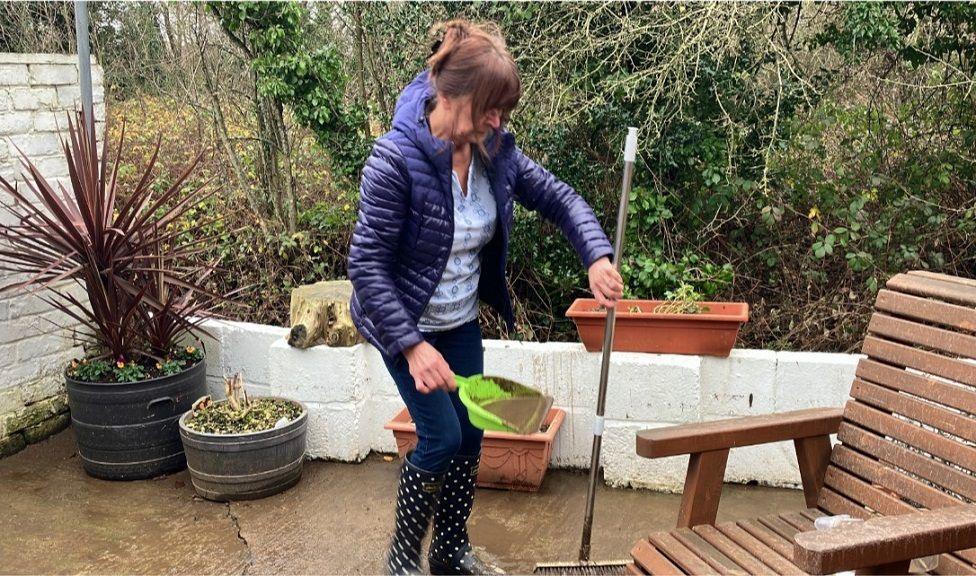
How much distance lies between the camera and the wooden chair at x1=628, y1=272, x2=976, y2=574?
8.03 ft

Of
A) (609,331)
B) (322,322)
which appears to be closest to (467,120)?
(609,331)

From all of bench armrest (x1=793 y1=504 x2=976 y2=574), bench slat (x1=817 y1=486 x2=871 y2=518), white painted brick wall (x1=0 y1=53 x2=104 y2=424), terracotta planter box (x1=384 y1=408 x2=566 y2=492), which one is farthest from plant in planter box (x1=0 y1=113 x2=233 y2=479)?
bench armrest (x1=793 y1=504 x2=976 y2=574)

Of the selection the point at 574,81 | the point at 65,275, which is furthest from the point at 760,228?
the point at 65,275

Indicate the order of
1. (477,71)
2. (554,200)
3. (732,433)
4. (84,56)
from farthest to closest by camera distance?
(84,56) < (554,200) < (732,433) < (477,71)

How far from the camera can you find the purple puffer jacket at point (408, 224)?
2461 mm

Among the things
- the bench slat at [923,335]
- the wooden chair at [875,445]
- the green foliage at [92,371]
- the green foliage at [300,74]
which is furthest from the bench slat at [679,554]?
the green foliage at [300,74]

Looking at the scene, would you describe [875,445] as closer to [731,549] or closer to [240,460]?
[731,549]

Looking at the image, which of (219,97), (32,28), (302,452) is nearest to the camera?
(302,452)

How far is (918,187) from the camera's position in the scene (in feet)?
15.6

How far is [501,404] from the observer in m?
2.69

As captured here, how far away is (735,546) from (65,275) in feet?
9.65

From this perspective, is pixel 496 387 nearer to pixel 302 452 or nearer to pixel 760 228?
pixel 302 452

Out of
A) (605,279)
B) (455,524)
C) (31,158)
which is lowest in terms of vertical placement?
(455,524)

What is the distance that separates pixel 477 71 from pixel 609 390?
1.92 m
